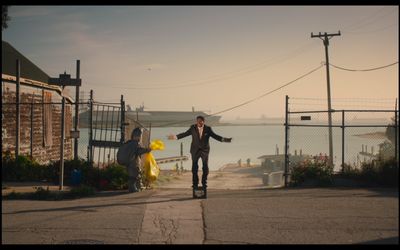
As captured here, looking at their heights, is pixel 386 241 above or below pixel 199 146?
below

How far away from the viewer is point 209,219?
21.2 feet

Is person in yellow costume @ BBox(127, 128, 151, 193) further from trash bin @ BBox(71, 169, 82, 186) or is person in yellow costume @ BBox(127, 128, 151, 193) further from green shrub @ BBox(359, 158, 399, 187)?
green shrub @ BBox(359, 158, 399, 187)

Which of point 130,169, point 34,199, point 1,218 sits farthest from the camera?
point 130,169

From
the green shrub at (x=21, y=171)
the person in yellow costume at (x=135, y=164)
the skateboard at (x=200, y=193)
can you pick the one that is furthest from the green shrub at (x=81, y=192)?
the skateboard at (x=200, y=193)

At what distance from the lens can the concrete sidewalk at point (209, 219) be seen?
541cm

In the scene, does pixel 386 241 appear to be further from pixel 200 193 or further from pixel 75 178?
pixel 75 178

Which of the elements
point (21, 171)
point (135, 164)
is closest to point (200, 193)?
point (135, 164)

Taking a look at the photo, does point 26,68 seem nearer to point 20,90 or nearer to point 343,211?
point 20,90


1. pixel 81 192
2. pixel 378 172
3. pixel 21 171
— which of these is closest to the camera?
pixel 81 192

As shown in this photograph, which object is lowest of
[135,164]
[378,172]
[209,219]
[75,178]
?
[209,219]

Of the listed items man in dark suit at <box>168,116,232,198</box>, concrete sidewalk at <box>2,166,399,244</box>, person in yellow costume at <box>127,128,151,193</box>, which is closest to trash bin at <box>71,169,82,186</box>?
concrete sidewalk at <box>2,166,399,244</box>
